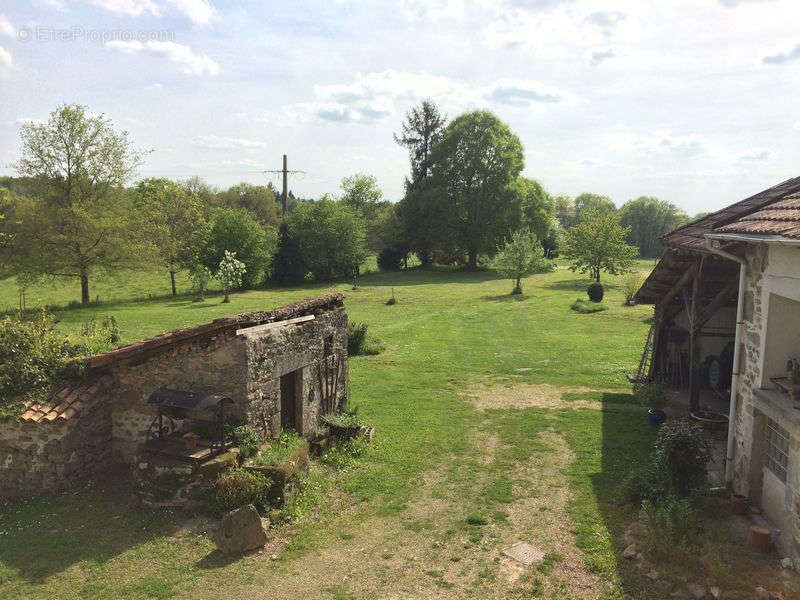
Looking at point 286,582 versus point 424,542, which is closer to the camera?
point 286,582

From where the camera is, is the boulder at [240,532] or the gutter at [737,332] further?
the gutter at [737,332]

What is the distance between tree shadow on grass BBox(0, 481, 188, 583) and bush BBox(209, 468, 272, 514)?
0.69 m

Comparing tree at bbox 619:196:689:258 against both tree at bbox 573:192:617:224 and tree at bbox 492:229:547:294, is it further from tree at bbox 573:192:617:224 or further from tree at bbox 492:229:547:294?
tree at bbox 492:229:547:294

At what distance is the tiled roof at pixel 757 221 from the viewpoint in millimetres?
7702

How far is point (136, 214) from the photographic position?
33469 millimetres

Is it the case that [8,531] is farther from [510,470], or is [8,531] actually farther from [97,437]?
[510,470]

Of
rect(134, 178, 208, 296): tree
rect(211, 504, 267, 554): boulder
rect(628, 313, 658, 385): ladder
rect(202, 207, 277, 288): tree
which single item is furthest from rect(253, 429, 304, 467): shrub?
rect(202, 207, 277, 288): tree

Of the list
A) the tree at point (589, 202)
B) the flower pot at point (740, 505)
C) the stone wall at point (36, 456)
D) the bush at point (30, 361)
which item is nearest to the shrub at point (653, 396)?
the flower pot at point (740, 505)

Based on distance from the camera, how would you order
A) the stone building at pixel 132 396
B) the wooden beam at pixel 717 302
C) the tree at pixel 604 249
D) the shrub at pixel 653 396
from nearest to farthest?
the stone building at pixel 132 396 → the wooden beam at pixel 717 302 → the shrub at pixel 653 396 → the tree at pixel 604 249

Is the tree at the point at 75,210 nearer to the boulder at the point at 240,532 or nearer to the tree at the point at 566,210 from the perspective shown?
the boulder at the point at 240,532

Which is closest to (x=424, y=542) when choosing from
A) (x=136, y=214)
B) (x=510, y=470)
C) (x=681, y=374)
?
(x=510, y=470)

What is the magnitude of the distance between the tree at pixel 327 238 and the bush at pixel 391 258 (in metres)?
7.39

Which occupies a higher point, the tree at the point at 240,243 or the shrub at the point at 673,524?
the tree at the point at 240,243

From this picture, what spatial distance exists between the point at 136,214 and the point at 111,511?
1093 inches
